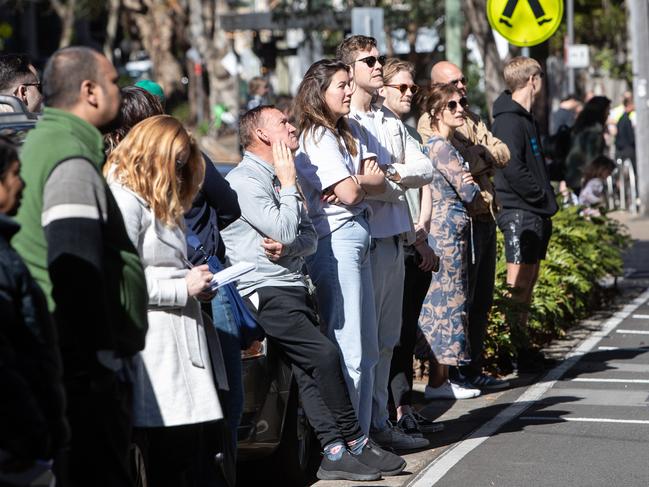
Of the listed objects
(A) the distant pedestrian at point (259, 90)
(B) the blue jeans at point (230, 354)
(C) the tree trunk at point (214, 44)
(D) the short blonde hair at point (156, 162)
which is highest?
(C) the tree trunk at point (214, 44)

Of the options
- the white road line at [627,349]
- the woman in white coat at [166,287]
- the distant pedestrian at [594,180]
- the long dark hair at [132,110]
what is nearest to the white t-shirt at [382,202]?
the long dark hair at [132,110]

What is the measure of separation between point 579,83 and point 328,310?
4244 cm

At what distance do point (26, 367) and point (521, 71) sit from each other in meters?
6.56

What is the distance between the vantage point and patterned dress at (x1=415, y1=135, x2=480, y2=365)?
825cm

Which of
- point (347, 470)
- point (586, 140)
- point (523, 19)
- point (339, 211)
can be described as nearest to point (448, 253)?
point (339, 211)

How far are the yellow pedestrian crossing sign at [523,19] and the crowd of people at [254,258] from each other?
2.42 m

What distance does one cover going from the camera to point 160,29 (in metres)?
50.1

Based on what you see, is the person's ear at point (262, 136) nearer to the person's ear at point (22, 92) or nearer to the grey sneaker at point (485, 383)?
the person's ear at point (22, 92)

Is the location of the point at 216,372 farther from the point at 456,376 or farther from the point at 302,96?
the point at 456,376

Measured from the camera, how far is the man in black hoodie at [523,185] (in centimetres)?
941

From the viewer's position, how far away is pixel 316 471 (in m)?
7.04

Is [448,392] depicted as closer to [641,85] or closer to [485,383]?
[485,383]

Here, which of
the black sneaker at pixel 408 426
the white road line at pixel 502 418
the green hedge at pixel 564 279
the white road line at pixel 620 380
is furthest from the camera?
the green hedge at pixel 564 279

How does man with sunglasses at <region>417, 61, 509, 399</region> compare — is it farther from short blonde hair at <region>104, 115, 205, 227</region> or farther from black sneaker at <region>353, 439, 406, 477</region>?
short blonde hair at <region>104, 115, 205, 227</region>
